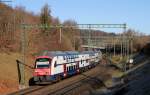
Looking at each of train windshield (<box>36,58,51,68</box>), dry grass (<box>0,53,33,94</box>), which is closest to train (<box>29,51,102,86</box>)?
train windshield (<box>36,58,51,68</box>)

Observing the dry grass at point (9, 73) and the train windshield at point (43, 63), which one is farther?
the train windshield at point (43, 63)

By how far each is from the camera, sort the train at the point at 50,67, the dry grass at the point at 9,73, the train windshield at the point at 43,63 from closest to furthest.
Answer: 1. the dry grass at the point at 9,73
2. the train at the point at 50,67
3. the train windshield at the point at 43,63

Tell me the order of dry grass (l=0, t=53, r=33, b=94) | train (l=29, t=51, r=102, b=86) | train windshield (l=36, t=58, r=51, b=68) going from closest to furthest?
1. dry grass (l=0, t=53, r=33, b=94)
2. train (l=29, t=51, r=102, b=86)
3. train windshield (l=36, t=58, r=51, b=68)

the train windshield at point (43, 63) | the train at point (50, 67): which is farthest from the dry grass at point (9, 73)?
the train windshield at point (43, 63)

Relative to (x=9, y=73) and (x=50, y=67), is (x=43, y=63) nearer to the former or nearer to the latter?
A: (x=50, y=67)

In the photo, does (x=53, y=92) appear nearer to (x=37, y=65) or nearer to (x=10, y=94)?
(x=10, y=94)

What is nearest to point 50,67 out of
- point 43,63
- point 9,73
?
point 43,63

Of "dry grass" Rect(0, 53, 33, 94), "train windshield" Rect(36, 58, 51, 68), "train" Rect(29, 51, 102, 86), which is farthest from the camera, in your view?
"train windshield" Rect(36, 58, 51, 68)

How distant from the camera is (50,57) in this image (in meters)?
47.7

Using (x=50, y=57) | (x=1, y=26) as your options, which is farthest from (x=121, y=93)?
(x=1, y=26)

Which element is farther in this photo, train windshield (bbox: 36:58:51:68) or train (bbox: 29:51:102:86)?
train windshield (bbox: 36:58:51:68)

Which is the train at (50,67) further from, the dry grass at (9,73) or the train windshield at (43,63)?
the dry grass at (9,73)

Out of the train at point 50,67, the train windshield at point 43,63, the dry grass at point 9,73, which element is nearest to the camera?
the dry grass at point 9,73

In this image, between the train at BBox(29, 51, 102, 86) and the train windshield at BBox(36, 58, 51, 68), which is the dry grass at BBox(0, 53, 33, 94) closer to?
the train at BBox(29, 51, 102, 86)
